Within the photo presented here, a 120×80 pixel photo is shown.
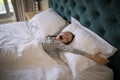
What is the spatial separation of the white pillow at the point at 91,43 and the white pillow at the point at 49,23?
0.42 metres

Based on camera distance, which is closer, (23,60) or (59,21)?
(23,60)

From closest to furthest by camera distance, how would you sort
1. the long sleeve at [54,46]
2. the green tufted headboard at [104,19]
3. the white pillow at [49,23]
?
the green tufted headboard at [104,19]
the long sleeve at [54,46]
the white pillow at [49,23]

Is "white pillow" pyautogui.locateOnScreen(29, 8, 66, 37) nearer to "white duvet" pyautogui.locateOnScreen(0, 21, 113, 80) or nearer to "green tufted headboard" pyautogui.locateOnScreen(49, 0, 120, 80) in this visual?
"green tufted headboard" pyautogui.locateOnScreen(49, 0, 120, 80)

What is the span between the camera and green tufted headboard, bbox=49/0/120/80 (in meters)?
1.07

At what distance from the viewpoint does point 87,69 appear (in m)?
1.15

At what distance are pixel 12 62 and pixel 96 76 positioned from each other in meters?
0.70

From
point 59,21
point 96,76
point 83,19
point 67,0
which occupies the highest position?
point 67,0

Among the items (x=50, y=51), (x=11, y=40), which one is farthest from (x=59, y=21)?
(x=11, y=40)

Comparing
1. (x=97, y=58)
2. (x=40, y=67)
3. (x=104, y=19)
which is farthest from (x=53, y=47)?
(x=104, y=19)

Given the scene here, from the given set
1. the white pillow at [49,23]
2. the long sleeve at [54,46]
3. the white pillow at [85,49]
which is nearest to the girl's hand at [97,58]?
the white pillow at [85,49]

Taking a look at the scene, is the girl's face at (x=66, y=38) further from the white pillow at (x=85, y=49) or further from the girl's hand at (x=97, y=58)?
the girl's hand at (x=97, y=58)

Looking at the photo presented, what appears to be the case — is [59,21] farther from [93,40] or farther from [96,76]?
[96,76]

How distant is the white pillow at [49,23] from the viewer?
1.75m

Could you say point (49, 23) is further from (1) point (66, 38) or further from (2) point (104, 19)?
(2) point (104, 19)
